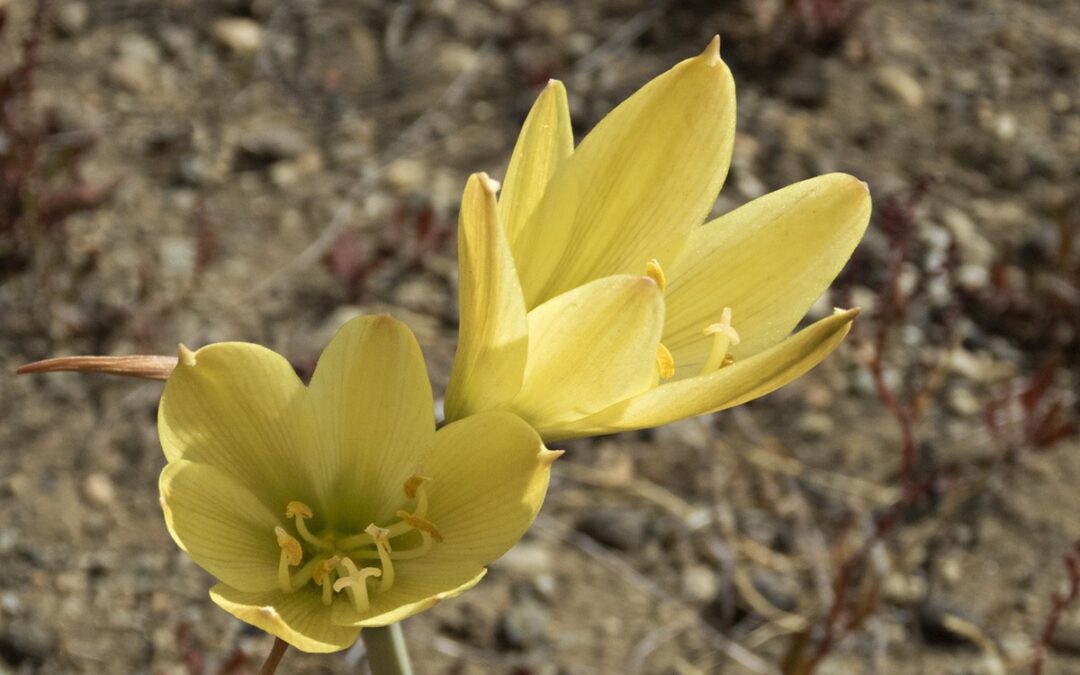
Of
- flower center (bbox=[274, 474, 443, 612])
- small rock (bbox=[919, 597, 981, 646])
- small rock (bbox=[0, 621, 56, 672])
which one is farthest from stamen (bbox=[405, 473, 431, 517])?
small rock (bbox=[919, 597, 981, 646])

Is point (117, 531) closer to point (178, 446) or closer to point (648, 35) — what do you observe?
point (178, 446)

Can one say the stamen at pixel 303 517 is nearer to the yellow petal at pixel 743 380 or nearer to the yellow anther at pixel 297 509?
the yellow anther at pixel 297 509

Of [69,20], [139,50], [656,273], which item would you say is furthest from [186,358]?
[69,20]

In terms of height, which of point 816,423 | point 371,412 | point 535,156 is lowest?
point 816,423

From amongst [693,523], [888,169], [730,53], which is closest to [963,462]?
[693,523]

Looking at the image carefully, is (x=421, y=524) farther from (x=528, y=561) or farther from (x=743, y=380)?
(x=528, y=561)
